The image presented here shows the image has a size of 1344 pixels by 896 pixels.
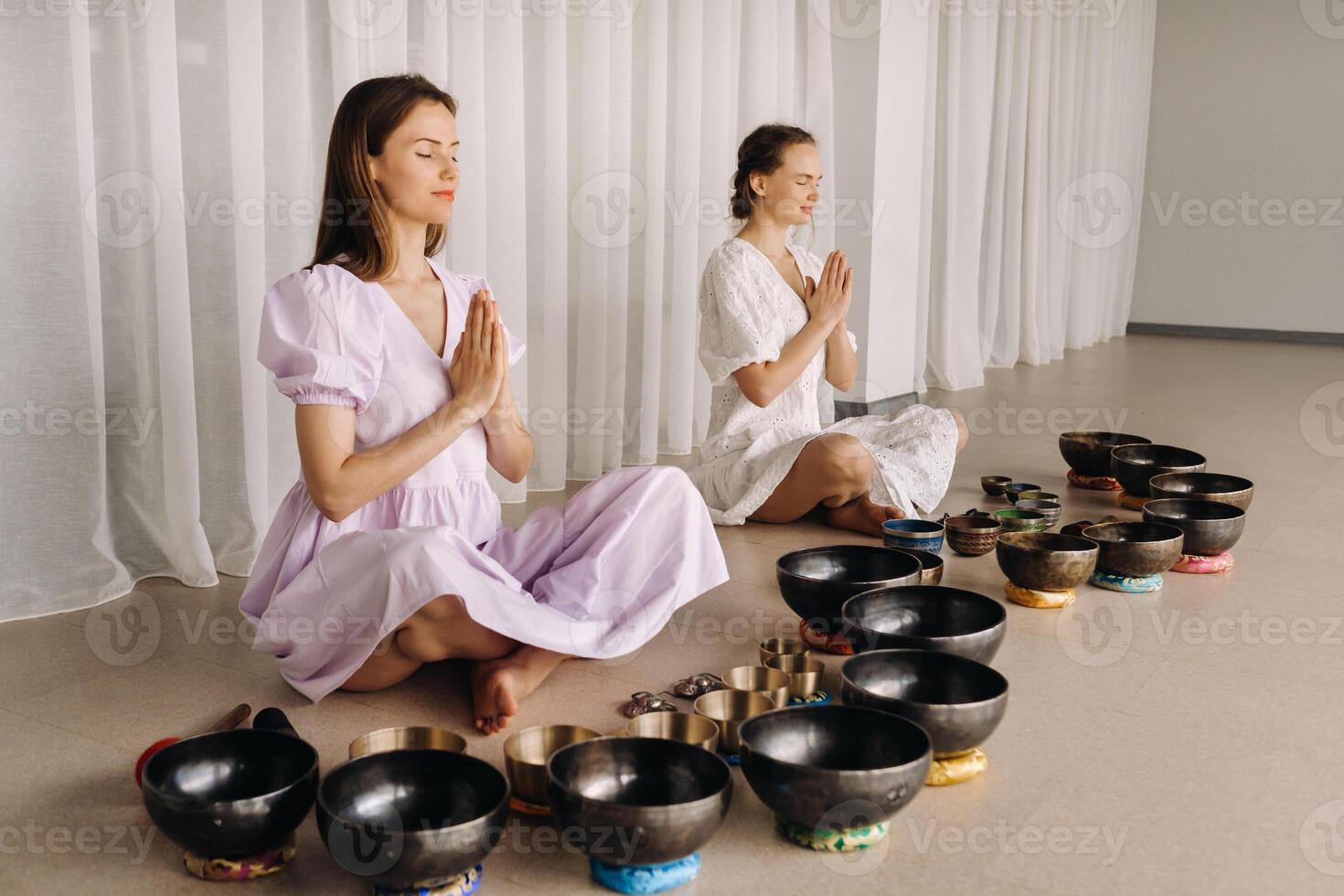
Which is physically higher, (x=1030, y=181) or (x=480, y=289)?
(x=1030, y=181)

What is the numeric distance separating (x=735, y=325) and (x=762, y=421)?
265 millimetres

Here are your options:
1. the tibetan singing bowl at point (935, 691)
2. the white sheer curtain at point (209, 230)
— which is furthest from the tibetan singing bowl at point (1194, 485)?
the white sheer curtain at point (209, 230)

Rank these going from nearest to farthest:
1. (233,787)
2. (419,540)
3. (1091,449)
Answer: (233,787), (419,540), (1091,449)

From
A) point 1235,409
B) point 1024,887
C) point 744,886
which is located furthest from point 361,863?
point 1235,409

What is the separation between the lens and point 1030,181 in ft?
19.7

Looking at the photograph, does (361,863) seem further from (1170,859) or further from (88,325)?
(88,325)

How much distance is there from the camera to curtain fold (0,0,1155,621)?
216 cm

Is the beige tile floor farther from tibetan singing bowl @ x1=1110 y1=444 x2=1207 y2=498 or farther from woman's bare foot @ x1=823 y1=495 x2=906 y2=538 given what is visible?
tibetan singing bowl @ x1=1110 y1=444 x2=1207 y2=498

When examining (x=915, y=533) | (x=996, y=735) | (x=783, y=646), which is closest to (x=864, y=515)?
(x=915, y=533)

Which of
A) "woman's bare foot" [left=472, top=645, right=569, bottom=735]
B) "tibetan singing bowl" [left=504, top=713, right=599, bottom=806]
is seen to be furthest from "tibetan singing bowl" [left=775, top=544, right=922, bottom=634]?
"tibetan singing bowl" [left=504, top=713, right=599, bottom=806]

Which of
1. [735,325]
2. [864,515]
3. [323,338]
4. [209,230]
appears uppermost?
[209,230]

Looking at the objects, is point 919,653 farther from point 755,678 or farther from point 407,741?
point 407,741

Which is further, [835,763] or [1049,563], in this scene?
[1049,563]

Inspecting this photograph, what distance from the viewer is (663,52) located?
3.46 m
